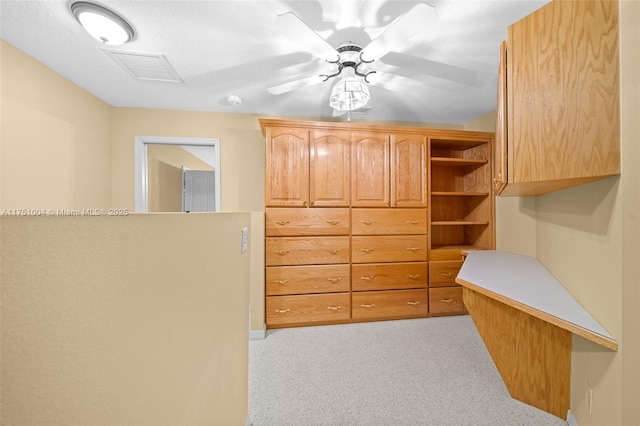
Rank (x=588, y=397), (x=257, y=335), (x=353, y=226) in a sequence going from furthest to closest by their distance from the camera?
1. (x=353, y=226)
2. (x=257, y=335)
3. (x=588, y=397)

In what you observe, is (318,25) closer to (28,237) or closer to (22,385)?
(28,237)

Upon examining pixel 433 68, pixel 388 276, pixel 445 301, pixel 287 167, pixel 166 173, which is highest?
pixel 433 68

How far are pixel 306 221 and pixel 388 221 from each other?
0.92 meters

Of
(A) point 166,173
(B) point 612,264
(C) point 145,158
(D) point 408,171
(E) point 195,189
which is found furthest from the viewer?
(E) point 195,189

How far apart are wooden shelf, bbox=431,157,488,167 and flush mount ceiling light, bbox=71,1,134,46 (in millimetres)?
2939

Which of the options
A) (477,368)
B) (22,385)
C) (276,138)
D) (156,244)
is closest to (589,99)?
(156,244)

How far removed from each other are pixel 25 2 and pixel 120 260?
205 centimetres

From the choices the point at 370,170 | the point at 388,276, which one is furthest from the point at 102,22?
the point at 388,276

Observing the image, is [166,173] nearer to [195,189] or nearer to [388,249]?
[195,189]

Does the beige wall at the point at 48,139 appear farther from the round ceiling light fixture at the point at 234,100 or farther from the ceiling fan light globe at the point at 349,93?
the ceiling fan light globe at the point at 349,93

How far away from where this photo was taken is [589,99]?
998 millimetres

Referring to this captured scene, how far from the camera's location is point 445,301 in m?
2.90

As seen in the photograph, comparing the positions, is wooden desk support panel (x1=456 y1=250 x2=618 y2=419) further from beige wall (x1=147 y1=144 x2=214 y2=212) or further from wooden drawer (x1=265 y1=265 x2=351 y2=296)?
beige wall (x1=147 y1=144 x2=214 y2=212)

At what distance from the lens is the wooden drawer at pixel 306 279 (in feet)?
8.63
